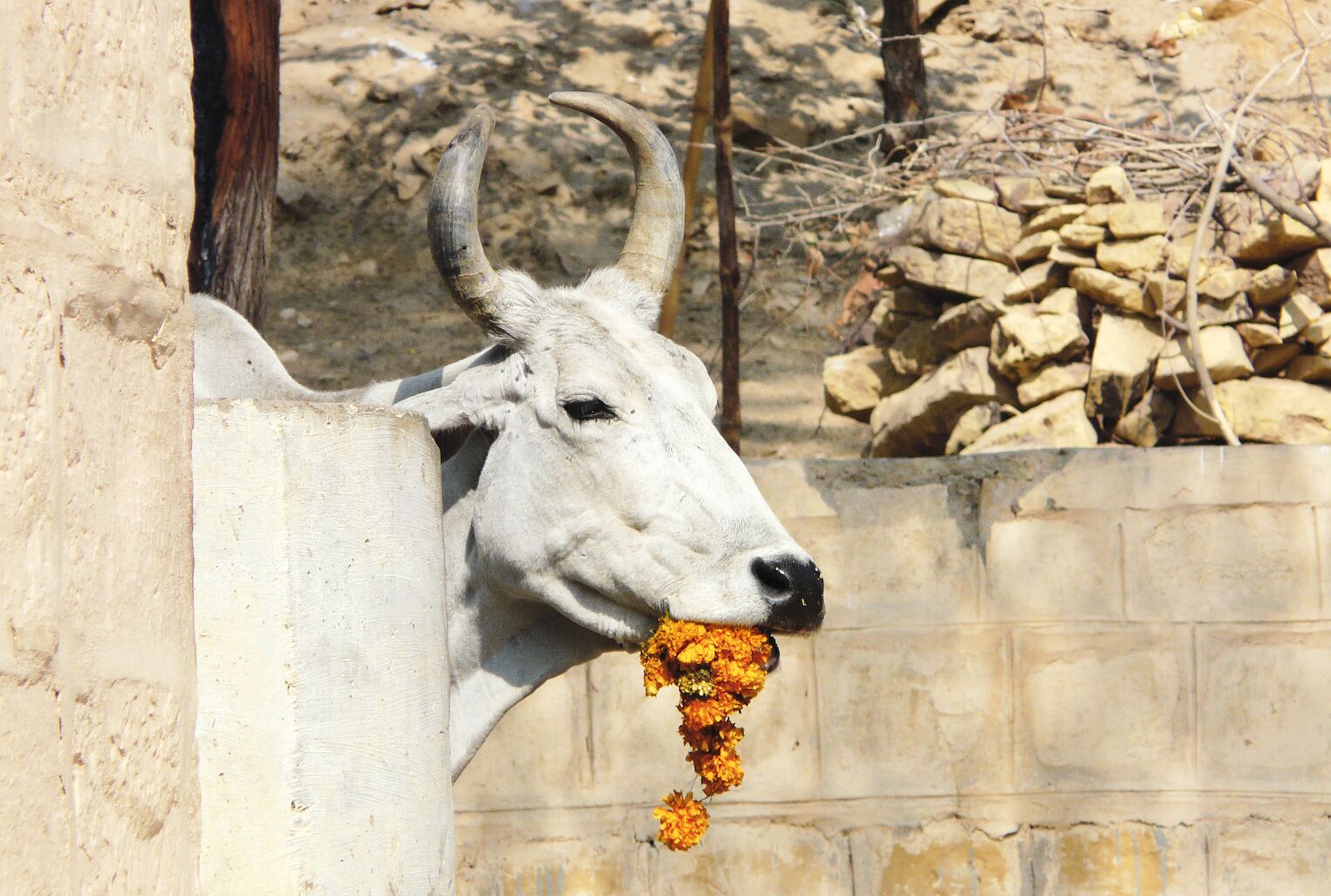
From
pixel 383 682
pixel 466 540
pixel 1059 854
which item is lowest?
pixel 1059 854

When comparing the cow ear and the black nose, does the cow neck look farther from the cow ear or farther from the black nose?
the black nose

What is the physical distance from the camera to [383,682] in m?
2.27

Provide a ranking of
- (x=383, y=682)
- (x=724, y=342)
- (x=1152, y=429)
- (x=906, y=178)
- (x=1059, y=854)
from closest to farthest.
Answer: (x=383, y=682) → (x=1059, y=854) → (x=1152, y=429) → (x=724, y=342) → (x=906, y=178)

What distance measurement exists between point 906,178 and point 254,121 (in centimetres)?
358

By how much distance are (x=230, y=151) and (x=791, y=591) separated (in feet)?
12.0

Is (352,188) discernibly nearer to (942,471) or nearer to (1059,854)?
(942,471)

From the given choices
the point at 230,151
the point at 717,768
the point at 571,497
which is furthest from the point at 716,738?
the point at 230,151

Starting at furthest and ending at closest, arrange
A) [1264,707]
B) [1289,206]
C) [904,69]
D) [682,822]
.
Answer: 1. [904,69]
2. [1289,206]
3. [1264,707]
4. [682,822]

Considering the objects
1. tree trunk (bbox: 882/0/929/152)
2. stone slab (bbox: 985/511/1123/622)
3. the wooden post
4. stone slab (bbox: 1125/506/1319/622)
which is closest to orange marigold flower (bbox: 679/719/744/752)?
stone slab (bbox: 985/511/1123/622)

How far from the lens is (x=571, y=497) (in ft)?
10.3

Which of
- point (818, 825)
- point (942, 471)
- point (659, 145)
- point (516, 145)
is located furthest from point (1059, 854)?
point (516, 145)

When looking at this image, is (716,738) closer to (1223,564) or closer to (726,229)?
(1223,564)

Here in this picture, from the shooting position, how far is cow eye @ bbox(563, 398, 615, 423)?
3.15 m

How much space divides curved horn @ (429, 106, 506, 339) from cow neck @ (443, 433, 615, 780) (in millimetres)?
290
